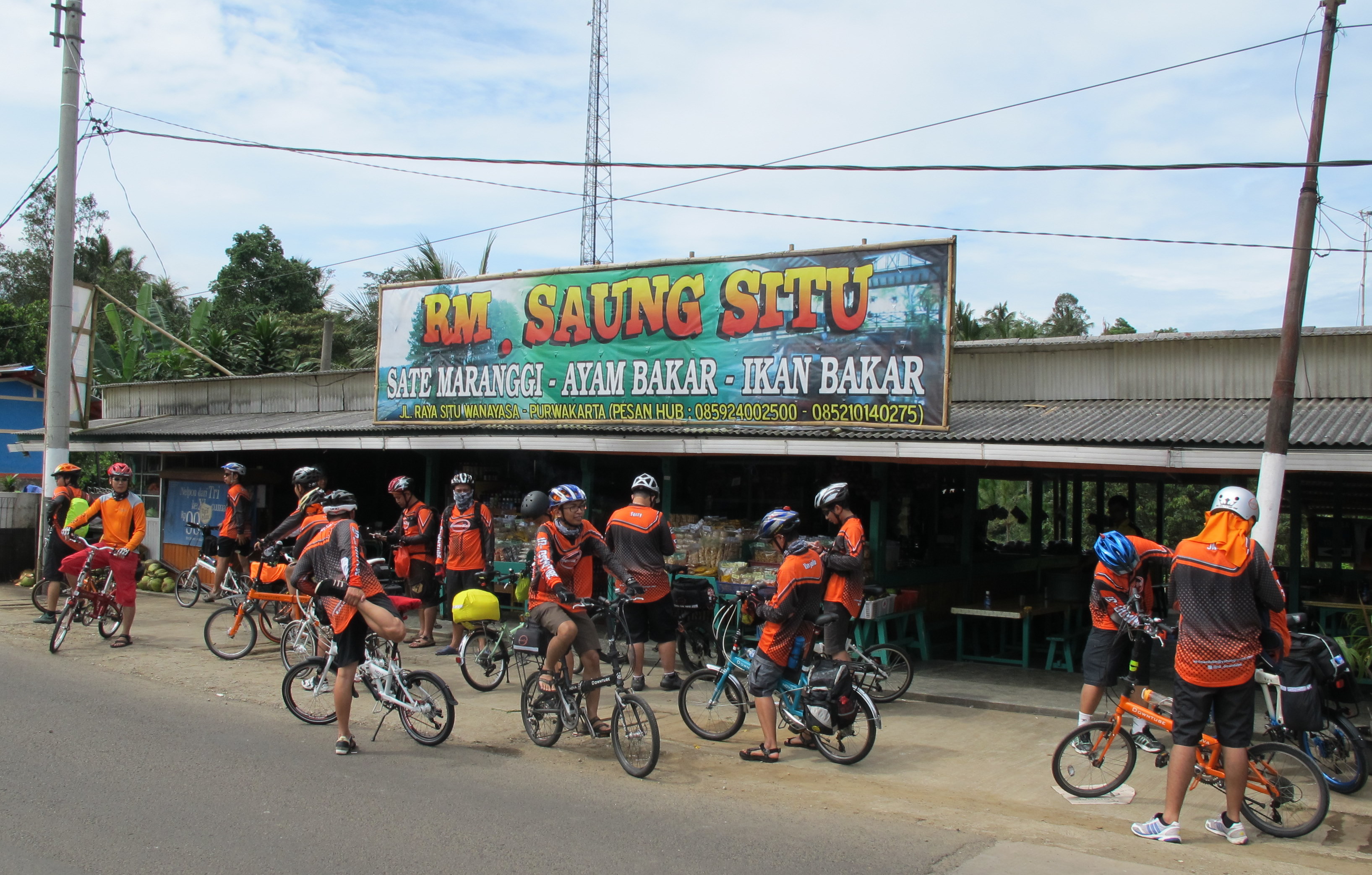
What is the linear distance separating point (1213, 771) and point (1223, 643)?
83 cm

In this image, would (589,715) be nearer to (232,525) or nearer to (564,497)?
(564,497)

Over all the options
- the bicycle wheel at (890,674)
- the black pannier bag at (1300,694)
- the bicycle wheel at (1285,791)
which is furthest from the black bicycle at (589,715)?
the black pannier bag at (1300,694)

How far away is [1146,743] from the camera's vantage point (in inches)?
253

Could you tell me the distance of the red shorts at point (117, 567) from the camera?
1144 cm

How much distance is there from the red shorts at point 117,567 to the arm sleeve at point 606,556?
6210 mm

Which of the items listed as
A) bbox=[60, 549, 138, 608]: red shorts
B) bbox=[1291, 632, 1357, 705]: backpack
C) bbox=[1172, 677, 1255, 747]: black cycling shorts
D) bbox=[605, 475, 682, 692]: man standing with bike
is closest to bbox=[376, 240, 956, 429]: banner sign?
bbox=[605, 475, 682, 692]: man standing with bike

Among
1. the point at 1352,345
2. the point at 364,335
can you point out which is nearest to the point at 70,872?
the point at 1352,345

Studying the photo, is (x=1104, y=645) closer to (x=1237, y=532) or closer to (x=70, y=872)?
(x=1237, y=532)

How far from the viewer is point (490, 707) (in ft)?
30.0

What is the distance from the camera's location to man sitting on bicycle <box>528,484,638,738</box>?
7387 millimetres

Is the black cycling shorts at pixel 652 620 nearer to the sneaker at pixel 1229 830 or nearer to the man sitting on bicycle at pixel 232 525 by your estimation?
the sneaker at pixel 1229 830

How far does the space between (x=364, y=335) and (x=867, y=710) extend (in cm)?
2732

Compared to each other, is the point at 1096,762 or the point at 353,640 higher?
the point at 353,640

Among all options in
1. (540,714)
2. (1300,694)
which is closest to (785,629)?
(540,714)
